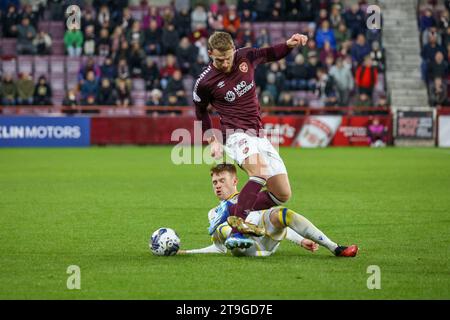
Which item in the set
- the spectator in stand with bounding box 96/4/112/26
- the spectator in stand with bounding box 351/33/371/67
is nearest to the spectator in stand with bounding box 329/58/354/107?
the spectator in stand with bounding box 351/33/371/67

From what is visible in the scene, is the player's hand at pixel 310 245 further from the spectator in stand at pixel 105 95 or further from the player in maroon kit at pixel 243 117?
the spectator in stand at pixel 105 95

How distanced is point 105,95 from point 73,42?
287 cm

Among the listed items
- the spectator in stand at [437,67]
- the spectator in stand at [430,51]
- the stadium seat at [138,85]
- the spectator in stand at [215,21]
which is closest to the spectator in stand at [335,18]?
the spectator in stand at [430,51]

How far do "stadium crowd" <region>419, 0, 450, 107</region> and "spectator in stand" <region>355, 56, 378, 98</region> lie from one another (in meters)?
2.18

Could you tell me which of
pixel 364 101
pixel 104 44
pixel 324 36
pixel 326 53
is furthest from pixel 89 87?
pixel 364 101

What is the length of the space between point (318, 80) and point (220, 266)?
22484 mm

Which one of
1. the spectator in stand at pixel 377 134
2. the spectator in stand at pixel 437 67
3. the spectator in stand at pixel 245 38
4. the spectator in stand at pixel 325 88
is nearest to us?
the spectator in stand at pixel 377 134

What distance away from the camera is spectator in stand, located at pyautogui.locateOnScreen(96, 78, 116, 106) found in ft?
98.3

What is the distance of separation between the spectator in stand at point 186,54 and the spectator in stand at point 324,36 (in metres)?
4.24

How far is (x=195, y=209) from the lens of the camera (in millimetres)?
13594

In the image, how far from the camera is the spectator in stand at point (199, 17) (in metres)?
32.4

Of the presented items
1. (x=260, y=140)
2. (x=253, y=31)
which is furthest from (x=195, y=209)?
(x=253, y=31)

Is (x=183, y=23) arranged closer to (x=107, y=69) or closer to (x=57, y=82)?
(x=107, y=69)
